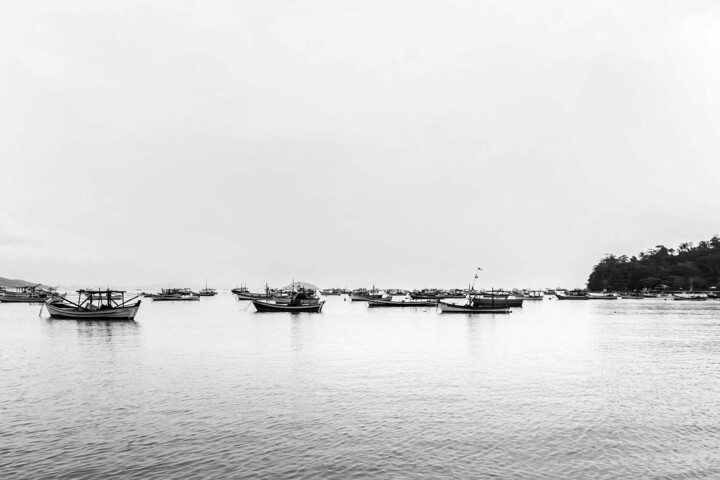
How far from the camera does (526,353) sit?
155ft

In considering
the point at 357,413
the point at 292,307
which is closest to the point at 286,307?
the point at 292,307

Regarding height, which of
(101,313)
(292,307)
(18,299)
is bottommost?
(292,307)

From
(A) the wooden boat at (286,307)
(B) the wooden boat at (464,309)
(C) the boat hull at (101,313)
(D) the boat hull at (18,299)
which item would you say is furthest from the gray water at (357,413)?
(D) the boat hull at (18,299)

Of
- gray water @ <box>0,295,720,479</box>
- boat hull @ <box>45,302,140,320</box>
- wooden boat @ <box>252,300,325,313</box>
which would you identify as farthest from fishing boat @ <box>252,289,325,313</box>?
gray water @ <box>0,295,720,479</box>

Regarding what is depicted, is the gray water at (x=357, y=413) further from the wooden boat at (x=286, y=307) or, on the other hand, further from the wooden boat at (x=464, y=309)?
the wooden boat at (x=464, y=309)

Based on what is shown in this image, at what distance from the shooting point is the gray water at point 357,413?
17.8 meters

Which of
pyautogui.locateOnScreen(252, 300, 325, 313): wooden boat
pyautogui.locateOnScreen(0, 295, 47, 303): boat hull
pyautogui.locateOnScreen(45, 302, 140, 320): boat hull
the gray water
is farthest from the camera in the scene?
pyautogui.locateOnScreen(0, 295, 47, 303): boat hull

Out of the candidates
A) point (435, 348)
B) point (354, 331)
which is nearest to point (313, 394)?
point (435, 348)

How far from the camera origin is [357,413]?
2453 centimetres

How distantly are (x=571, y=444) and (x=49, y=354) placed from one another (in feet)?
143

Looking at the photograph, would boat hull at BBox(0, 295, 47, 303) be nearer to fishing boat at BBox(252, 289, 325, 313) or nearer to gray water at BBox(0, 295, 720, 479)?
fishing boat at BBox(252, 289, 325, 313)

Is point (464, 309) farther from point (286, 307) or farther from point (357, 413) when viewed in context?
point (357, 413)

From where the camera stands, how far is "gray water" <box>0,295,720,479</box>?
1783 centimetres

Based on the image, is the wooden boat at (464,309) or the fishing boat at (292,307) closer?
the wooden boat at (464,309)
